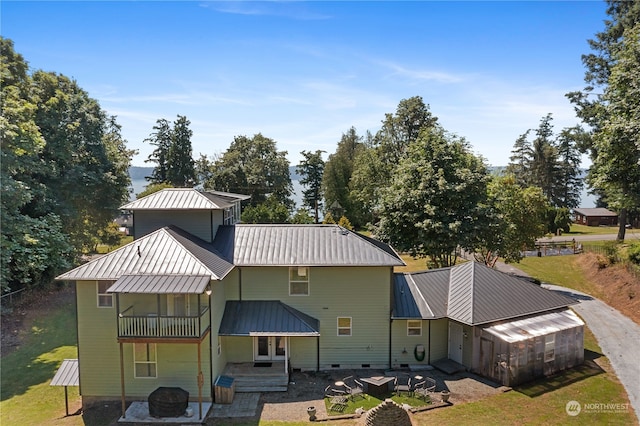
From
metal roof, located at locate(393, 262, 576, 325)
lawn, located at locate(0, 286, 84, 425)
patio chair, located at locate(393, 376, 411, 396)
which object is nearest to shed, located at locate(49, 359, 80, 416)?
lawn, located at locate(0, 286, 84, 425)

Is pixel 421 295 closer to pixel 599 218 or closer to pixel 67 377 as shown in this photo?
pixel 67 377

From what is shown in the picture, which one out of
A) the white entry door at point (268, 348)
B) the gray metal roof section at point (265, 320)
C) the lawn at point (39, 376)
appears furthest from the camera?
the white entry door at point (268, 348)

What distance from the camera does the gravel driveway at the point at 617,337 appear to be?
1718 centimetres

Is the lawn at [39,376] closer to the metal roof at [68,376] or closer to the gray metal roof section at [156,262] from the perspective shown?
the metal roof at [68,376]

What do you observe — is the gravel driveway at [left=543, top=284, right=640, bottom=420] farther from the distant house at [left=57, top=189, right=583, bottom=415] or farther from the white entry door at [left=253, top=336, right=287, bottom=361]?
the white entry door at [left=253, top=336, right=287, bottom=361]

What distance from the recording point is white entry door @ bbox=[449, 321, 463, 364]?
19.2m

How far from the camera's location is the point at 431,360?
19.7 meters

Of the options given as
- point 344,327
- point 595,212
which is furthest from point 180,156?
point 595,212

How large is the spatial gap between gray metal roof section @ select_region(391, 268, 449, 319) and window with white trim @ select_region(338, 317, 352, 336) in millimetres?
2083

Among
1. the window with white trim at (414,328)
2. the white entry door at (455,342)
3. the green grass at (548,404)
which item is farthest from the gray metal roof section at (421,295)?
the green grass at (548,404)

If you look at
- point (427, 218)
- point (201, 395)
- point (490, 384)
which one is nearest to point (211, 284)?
point (201, 395)

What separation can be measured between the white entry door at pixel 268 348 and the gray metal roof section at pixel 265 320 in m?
1.31

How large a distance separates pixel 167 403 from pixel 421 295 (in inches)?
480

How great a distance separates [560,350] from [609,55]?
2985 centimetres
